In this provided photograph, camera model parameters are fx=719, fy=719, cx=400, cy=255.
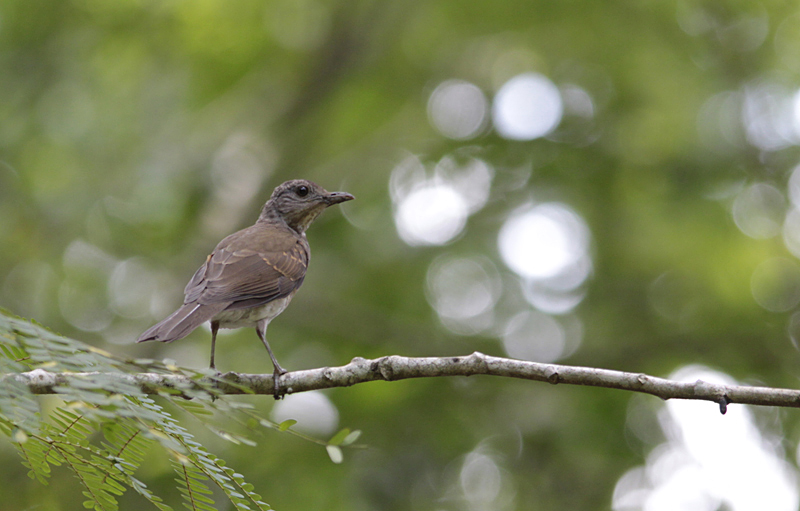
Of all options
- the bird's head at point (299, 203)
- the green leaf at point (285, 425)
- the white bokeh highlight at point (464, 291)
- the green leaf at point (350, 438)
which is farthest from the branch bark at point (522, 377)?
the white bokeh highlight at point (464, 291)

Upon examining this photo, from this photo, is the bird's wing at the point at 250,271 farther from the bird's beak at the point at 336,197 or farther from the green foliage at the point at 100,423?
the green foliage at the point at 100,423

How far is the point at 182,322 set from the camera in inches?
160

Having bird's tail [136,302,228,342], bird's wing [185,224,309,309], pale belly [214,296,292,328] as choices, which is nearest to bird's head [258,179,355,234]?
bird's wing [185,224,309,309]

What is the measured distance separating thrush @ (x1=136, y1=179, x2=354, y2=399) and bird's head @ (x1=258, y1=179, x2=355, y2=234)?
8.7 inches

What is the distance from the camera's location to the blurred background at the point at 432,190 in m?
8.43

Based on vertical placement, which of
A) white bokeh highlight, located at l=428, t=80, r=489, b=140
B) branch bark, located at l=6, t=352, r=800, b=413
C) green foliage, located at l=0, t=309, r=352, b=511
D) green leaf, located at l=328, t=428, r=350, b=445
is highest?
white bokeh highlight, located at l=428, t=80, r=489, b=140

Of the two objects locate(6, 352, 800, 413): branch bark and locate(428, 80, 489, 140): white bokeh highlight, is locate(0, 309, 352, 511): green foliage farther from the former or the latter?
locate(428, 80, 489, 140): white bokeh highlight

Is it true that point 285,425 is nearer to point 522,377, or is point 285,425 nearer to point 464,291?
point 522,377

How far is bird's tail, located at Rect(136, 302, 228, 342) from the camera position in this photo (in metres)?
3.75

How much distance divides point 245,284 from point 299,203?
5.73 ft

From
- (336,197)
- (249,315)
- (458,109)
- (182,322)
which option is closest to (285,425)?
(182,322)

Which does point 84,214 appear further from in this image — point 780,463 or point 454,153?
point 780,463

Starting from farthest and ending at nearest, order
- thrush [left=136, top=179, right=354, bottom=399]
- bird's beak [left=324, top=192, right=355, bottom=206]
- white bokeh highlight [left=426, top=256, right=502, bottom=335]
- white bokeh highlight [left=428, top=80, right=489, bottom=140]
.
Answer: white bokeh highlight [left=428, top=80, right=489, bottom=140]
white bokeh highlight [left=426, top=256, right=502, bottom=335]
bird's beak [left=324, top=192, right=355, bottom=206]
thrush [left=136, top=179, right=354, bottom=399]

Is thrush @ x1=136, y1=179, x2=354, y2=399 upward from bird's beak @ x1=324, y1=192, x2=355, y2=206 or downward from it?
downward
